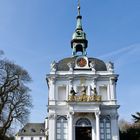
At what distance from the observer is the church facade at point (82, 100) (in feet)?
118

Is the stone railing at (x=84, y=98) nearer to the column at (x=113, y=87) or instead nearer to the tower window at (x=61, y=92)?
the tower window at (x=61, y=92)

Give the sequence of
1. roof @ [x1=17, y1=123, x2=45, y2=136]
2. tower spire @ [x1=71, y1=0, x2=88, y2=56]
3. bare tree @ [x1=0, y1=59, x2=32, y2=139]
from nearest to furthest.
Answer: bare tree @ [x1=0, y1=59, x2=32, y2=139], tower spire @ [x1=71, y1=0, x2=88, y2=56], roof @ [x1=17, y1=123, x2=45, y2=136]

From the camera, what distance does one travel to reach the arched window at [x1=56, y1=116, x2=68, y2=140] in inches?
1426

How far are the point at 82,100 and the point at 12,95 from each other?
7.31 m

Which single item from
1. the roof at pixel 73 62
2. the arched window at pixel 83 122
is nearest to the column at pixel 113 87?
the roof at pixel 73 62

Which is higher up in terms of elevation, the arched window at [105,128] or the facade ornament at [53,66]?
the facade ornament at [53,66]

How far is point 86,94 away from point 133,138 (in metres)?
7.15

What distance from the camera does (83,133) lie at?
37250mm

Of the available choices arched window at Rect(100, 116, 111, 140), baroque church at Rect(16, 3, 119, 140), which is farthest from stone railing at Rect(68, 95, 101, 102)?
arched window at Rect(100, 116, 111, 140)

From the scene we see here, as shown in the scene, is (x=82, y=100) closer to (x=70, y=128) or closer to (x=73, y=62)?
(x=70, y=128)

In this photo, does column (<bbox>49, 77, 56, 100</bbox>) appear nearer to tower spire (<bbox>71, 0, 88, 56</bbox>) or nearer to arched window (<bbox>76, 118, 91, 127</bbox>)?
arched window (<bbox>76, 118, 91, 127</bbox>)

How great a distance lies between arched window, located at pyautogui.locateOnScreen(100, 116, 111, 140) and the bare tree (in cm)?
793

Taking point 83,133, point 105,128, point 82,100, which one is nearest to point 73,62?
point 82,100

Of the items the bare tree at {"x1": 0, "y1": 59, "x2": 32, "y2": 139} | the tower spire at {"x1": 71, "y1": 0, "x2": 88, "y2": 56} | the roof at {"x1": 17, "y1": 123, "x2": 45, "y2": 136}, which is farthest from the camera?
the roof at {"x1": 17, "y1": 123, "x2": 45, "y2": 136}
